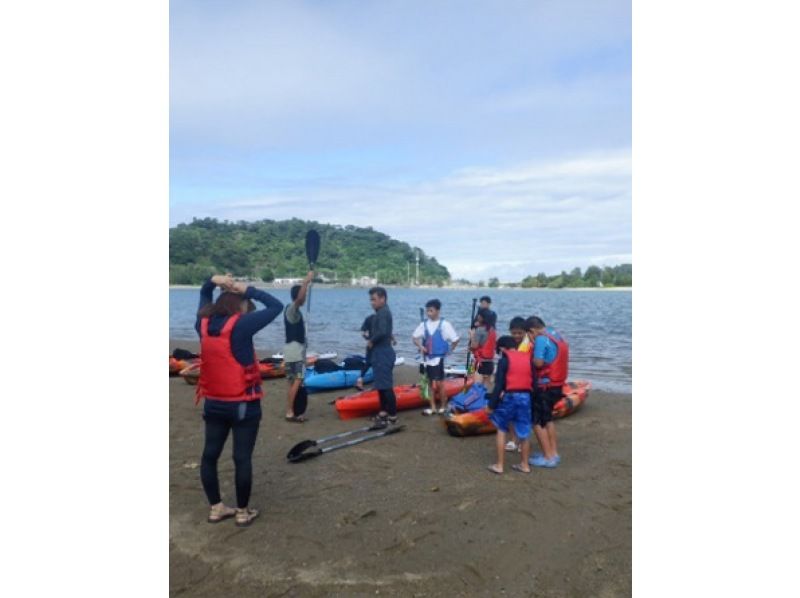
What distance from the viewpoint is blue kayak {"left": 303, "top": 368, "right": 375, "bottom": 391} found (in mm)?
9758

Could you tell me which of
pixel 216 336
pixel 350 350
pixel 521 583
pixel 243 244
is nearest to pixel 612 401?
pixel 521 583

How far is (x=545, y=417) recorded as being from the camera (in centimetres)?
559

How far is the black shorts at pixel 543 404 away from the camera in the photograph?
18.1ft

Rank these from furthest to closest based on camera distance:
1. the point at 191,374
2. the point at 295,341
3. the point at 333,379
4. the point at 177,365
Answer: the point at 177,365 → the point at 191,374 → the point at 333,379 → the point at 295,341

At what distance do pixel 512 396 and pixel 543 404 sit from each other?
36cm

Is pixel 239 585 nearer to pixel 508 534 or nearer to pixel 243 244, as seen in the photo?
pixel 508 534

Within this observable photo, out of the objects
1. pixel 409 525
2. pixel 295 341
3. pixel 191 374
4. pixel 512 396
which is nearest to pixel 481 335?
pixel 295 341

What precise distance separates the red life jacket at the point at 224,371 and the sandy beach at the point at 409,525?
1.02 m

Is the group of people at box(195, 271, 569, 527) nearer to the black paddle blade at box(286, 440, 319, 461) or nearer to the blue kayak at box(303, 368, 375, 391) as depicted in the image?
the black paddle blade at box(286, 440, 319, 461)

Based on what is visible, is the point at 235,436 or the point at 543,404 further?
the point at 543,404

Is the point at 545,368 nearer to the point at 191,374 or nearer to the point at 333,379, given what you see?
the point at 333,379

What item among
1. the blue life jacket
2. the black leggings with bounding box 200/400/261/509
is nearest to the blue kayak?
the blue life jacket

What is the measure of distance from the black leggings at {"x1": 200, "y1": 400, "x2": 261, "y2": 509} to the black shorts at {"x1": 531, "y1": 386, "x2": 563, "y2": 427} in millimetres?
2724

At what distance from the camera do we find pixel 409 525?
423 centimetres
